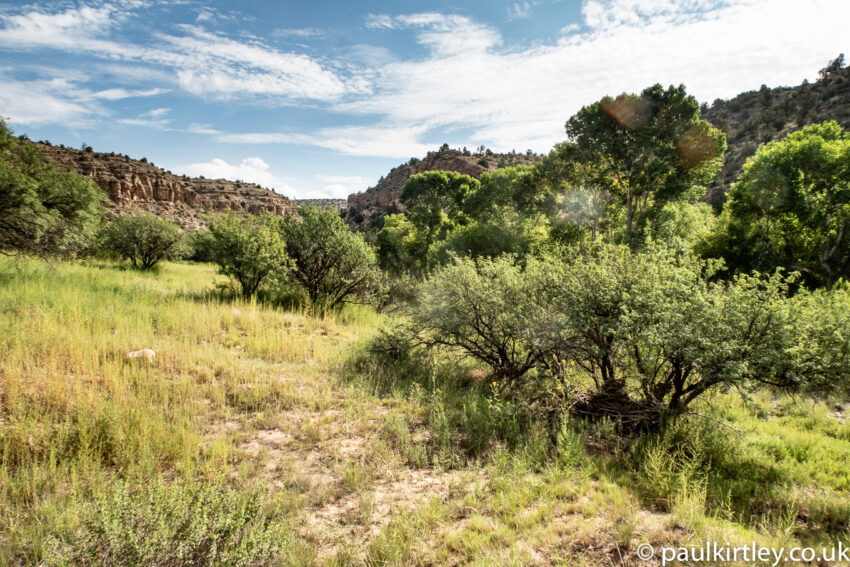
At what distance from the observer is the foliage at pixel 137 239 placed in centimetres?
1967

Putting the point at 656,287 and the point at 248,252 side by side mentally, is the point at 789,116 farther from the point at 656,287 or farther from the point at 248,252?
the point at 248,252

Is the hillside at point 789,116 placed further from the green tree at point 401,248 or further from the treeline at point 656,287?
the green tree at point 401,248

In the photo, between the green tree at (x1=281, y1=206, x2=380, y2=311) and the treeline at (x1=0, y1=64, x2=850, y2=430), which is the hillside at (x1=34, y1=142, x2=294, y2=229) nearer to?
the treeline at (x1=0, y1=64, x2=850, y2=430)

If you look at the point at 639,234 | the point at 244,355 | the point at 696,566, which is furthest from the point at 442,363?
the point at 639,234

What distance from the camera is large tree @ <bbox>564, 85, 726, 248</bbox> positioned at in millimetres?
14641

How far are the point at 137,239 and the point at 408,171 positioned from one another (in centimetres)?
8128

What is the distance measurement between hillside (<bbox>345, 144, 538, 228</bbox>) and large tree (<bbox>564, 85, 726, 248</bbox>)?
46.1 meters

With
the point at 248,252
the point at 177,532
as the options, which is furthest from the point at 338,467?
the point at 248,252

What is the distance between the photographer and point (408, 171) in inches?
3716

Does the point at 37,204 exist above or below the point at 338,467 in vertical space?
above

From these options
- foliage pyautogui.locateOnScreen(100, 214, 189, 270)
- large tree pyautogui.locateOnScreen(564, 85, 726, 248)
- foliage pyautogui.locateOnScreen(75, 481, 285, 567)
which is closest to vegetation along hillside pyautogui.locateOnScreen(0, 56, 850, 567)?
foliage pyautogui.locateOnScreen(75, 481, 285, 567)

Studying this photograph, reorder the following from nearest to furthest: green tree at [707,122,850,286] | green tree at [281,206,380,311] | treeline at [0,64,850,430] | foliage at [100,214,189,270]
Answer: treeline at [0,64,850,430]
green tree at [707,122,850,286]
green tree at [281,206,380,311]
foliage at [100,214,189,270]

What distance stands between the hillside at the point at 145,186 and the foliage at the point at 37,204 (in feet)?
125

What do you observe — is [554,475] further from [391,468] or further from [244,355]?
[244,355]
